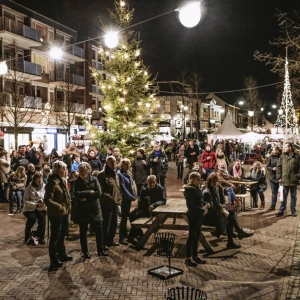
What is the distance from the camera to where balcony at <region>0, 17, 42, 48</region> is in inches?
1196

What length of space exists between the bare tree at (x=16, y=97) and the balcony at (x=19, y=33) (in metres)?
1.07

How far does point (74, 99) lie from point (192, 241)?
119 feet

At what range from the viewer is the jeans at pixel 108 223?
25.2ft

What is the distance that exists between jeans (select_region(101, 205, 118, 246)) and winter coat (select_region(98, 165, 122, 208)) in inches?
3.9

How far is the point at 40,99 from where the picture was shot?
34281mm

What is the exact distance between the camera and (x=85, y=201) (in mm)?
7062

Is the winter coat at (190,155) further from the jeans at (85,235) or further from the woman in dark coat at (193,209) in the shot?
the woman in dark coat at (193,209)

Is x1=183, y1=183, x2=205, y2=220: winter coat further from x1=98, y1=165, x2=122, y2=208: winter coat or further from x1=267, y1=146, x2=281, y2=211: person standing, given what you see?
x1=267, y1=146, x2=281, y2=211: person standing

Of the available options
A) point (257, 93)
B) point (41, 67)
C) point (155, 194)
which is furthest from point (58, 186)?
point (257, 93)

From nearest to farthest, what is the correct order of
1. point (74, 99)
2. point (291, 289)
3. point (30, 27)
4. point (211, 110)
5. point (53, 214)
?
point (291, 289) < point (53, 214) < point (30, 27) < point (74, 99) < point (211, 110)

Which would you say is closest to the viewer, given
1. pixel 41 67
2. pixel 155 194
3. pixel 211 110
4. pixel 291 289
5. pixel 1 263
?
pixel 291 289

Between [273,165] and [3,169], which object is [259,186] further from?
[3,169]

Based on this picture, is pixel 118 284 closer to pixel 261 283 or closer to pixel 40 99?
pixel 261 283

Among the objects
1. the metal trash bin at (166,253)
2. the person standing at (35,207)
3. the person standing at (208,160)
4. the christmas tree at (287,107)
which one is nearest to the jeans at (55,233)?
the person standing at (35,207)
